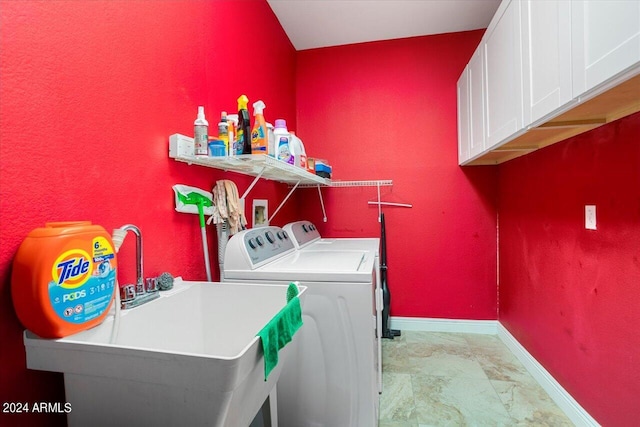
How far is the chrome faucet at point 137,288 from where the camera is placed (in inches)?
37.7

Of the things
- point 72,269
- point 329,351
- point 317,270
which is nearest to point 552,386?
point 329,351

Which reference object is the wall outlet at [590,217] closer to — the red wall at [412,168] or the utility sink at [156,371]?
the red wall at [412,168]

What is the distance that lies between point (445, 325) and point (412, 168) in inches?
60.4

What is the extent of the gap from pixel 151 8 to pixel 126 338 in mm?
1237

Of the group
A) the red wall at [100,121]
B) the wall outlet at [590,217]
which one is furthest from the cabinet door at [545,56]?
the red wall at [100,121]

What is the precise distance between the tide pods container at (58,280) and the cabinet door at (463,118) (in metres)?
2.66

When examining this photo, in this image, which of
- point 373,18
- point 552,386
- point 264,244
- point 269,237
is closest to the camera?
point 264,244

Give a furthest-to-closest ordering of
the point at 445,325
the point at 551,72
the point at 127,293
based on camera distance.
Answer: the point at 445,325 → the point at 551,72 → the point at 127,293

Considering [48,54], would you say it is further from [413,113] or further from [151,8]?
[413,113]

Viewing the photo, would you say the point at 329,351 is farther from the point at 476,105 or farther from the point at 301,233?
the point at 476,105

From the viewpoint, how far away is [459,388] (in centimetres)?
201

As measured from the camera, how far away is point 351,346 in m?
1.34

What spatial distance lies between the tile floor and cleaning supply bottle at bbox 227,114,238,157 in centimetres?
167

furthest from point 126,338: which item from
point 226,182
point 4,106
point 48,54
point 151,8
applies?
point 151,8
